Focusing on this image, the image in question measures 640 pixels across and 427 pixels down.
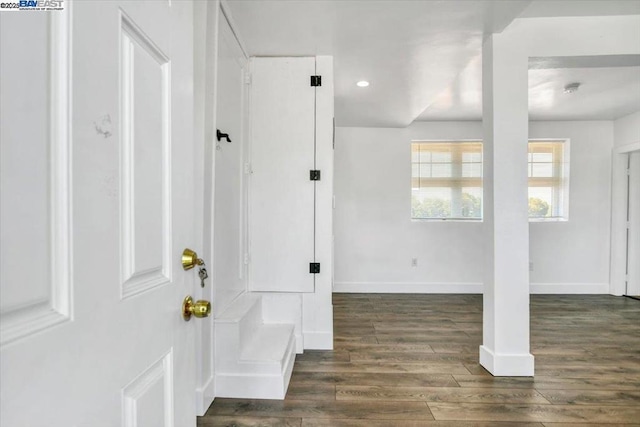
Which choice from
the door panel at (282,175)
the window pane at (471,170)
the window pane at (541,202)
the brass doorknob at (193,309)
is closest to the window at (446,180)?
the window pane at (471,170)

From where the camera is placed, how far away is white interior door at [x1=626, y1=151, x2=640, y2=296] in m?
4.61

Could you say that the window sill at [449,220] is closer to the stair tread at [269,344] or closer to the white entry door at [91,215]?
the stair tread at [269,344]

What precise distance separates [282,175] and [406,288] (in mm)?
2909

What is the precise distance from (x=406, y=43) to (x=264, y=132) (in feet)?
4.04

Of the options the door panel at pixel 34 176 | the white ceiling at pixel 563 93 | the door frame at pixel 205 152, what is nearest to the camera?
the door panel at pixel 34 176

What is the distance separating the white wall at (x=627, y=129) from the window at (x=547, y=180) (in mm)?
627

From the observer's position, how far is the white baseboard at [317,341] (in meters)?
2.75

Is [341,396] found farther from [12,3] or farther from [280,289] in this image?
[12,3]

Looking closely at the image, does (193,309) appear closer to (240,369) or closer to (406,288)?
(240,369)

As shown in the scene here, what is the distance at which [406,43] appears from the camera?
8.11 feet

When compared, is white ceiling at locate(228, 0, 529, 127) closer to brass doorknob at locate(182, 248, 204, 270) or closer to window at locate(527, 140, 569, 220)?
brass doorknob at locate(182, 248, 204, 270)

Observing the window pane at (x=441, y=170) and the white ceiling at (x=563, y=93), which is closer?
the white ceiling at (x=563, y=93)

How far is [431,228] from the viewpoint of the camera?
15.9 feet

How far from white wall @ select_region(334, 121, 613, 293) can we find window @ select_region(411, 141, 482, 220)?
0.40ft
